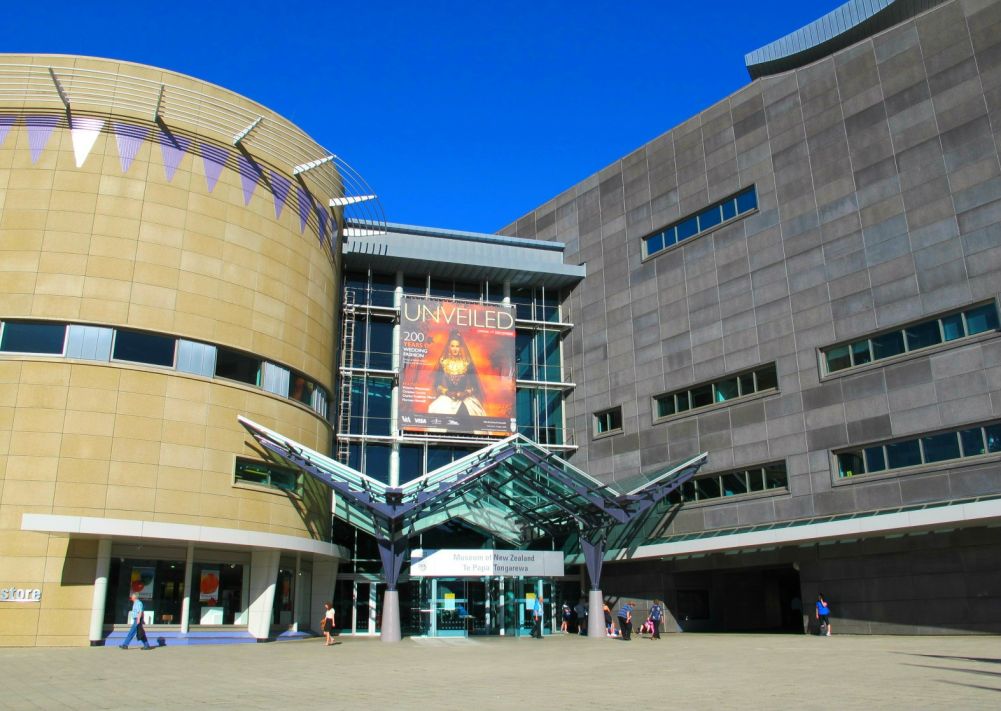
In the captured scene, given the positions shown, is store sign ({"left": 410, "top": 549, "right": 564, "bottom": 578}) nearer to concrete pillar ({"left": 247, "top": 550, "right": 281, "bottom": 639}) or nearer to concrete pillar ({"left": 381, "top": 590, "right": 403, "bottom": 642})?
concrete pillar ({"left": 381, "top": 590, "right": 403, "bottom": 642})

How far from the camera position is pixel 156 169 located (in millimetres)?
32500

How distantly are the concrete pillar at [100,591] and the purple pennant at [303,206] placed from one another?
591 inches

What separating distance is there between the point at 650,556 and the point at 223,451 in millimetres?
19159

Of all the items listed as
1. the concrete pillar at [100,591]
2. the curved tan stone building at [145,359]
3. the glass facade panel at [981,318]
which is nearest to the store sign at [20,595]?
the curved tan stone building at [145,359]

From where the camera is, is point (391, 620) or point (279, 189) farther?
point (279, 189)

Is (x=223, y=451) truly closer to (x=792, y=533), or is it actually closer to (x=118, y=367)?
(x=118, y=367)

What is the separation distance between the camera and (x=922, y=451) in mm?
30578

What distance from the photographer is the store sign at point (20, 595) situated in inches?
1071

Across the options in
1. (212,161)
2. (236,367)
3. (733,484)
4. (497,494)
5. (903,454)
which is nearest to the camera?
(903,454)

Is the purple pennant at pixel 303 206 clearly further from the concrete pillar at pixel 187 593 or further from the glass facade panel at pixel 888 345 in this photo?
the glass facade panel at pixel 888 345

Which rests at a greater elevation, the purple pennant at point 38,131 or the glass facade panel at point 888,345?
the purple pennant at point 38,131

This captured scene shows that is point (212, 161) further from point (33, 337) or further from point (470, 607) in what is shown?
point (470, 607)

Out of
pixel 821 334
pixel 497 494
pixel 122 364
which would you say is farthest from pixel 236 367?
pixel 821 334

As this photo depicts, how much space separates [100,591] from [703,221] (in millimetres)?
29361
